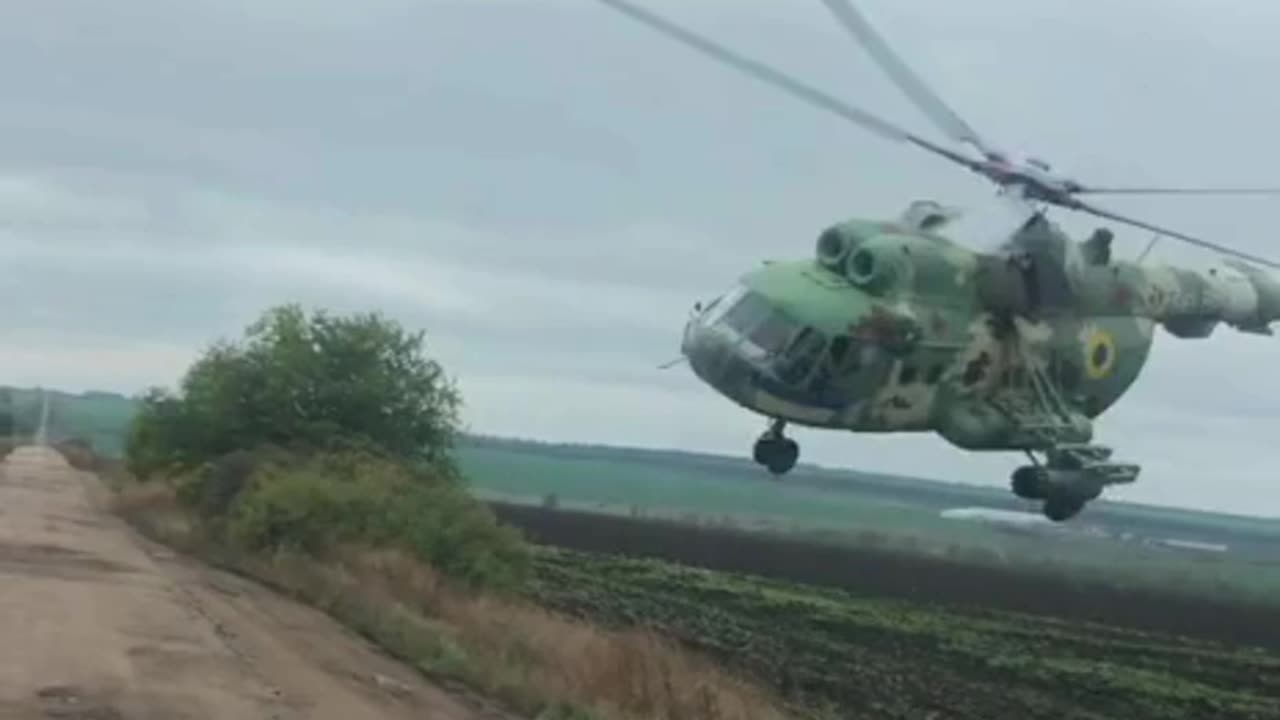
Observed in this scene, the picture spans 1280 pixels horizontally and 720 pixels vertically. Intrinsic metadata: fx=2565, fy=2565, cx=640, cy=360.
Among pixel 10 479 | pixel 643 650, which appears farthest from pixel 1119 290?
pixel 10 479

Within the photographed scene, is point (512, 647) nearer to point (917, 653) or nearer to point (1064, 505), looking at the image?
point (917, 653)

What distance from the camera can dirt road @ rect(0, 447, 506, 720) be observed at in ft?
98.2

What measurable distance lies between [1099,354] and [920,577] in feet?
278

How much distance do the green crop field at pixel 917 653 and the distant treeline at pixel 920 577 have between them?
5.65 metres

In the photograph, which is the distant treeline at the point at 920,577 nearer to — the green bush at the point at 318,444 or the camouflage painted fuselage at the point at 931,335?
the green bush at the point at 318,444

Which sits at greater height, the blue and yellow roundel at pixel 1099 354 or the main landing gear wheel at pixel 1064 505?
the blue and yellow roundel at pixel 1099 354

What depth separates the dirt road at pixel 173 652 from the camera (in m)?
29.9

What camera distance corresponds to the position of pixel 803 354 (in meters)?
18.7

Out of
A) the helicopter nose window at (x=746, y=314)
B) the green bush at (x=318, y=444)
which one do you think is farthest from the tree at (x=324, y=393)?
the helicopter nose window at (x=746, y=314)

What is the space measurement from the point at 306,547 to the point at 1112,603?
52.3 meters

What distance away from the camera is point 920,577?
339 feet

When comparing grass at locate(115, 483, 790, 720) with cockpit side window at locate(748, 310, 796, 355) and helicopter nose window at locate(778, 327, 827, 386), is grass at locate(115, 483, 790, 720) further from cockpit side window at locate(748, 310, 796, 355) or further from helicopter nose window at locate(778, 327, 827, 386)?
helicopter nose window at locate(778, 327, 827, 386)

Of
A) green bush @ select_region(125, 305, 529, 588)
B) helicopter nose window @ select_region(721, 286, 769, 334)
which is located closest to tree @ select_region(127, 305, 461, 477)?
green bush @ select_region(125, 305, 529, 588)

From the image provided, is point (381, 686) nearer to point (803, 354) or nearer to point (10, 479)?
point (803, 354)
